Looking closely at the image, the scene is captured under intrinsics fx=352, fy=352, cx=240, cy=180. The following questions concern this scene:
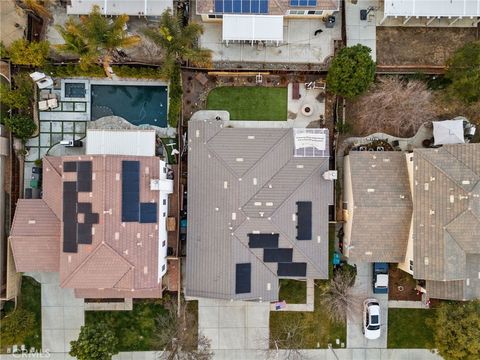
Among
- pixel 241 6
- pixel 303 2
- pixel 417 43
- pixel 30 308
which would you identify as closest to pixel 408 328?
pixel 417 43

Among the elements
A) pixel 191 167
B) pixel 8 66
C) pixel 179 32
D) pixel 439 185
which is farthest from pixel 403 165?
pixel 8 66

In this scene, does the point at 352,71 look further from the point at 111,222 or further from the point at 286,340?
the point at 286,340

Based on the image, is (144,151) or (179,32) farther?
(144,151)

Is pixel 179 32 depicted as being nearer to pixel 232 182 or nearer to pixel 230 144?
pixel 230 144

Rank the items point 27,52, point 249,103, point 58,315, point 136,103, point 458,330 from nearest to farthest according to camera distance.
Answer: point 458,330, point 27,52, point 58,315, point 249,103, point 136,103

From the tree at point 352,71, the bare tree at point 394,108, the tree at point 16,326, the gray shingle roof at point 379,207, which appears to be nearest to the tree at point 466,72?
the bare tree at point 394,108
